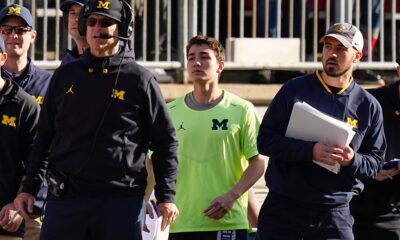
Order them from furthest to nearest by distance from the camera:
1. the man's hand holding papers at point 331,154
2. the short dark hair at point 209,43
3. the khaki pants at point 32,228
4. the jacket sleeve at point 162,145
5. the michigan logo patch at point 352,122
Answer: the short dark hair at point 209,43
the khaki pants at point 32,228
the michigan logo patch at point 352,122
the man's hand holding papers at point 331,154
the jacket sleeve at point 162,145

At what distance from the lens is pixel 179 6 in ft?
41.3

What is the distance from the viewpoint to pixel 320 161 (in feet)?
25.5

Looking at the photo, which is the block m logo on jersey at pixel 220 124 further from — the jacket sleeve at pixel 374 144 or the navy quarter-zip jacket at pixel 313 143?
the jacket sleeve at pixel 374 144

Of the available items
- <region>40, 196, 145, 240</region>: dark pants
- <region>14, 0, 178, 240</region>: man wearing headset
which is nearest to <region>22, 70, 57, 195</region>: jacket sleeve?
<region>14, 0, 178, 240</region>: man wearing headset

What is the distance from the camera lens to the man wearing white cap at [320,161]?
796 centimetres

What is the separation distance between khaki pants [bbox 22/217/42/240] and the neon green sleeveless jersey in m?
0.90

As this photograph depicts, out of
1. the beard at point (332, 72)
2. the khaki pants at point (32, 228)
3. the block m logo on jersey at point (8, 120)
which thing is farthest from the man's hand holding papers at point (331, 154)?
the khaki pants at point (32, 228)

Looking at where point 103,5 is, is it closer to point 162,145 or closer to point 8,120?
point 162,145

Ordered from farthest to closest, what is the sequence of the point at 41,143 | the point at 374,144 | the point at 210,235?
the point at 210,235, the point at 374,144, the point at 41,143

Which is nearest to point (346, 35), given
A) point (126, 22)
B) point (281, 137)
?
point (281, 137)

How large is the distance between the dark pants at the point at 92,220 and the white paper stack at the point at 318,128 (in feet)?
4.05

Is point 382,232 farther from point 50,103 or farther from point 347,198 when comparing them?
point 50,103

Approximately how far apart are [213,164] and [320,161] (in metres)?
1.21

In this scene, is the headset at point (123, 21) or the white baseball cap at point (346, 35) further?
the white baseball cap at point (346, 35)
